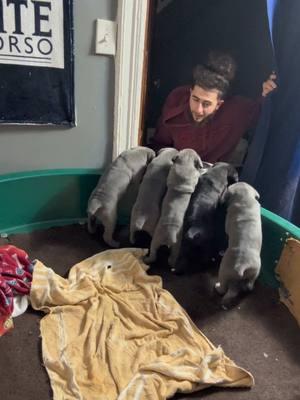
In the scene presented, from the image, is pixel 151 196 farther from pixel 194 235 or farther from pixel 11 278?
pixel 11 278

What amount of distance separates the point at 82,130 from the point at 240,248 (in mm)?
759

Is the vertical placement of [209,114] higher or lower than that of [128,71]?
lower

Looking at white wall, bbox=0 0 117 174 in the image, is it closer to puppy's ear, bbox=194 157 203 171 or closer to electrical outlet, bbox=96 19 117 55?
electrical outlet, bbox=96 19 117 55

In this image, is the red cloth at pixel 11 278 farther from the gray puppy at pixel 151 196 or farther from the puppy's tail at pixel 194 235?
the puppy's tail at pixel 194 235

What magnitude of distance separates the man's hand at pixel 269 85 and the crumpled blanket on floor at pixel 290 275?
1.85 feet

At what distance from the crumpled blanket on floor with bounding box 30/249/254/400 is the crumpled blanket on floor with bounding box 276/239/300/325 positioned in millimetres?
315

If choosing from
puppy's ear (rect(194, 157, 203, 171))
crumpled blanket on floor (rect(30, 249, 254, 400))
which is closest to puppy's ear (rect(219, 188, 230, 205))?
puppy's ear (rect(194, 157, 203, 171))

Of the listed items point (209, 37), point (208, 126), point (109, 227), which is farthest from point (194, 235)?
point (209, 37)

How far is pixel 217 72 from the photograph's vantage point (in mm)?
1429

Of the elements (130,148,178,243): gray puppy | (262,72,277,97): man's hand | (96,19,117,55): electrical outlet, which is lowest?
(130,148,178,243): gray puppy

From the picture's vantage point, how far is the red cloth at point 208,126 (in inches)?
58.1

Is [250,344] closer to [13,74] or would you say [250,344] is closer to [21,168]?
[21,168]

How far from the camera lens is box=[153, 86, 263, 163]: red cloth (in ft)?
4.84

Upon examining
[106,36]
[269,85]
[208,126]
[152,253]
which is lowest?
[152,253]
